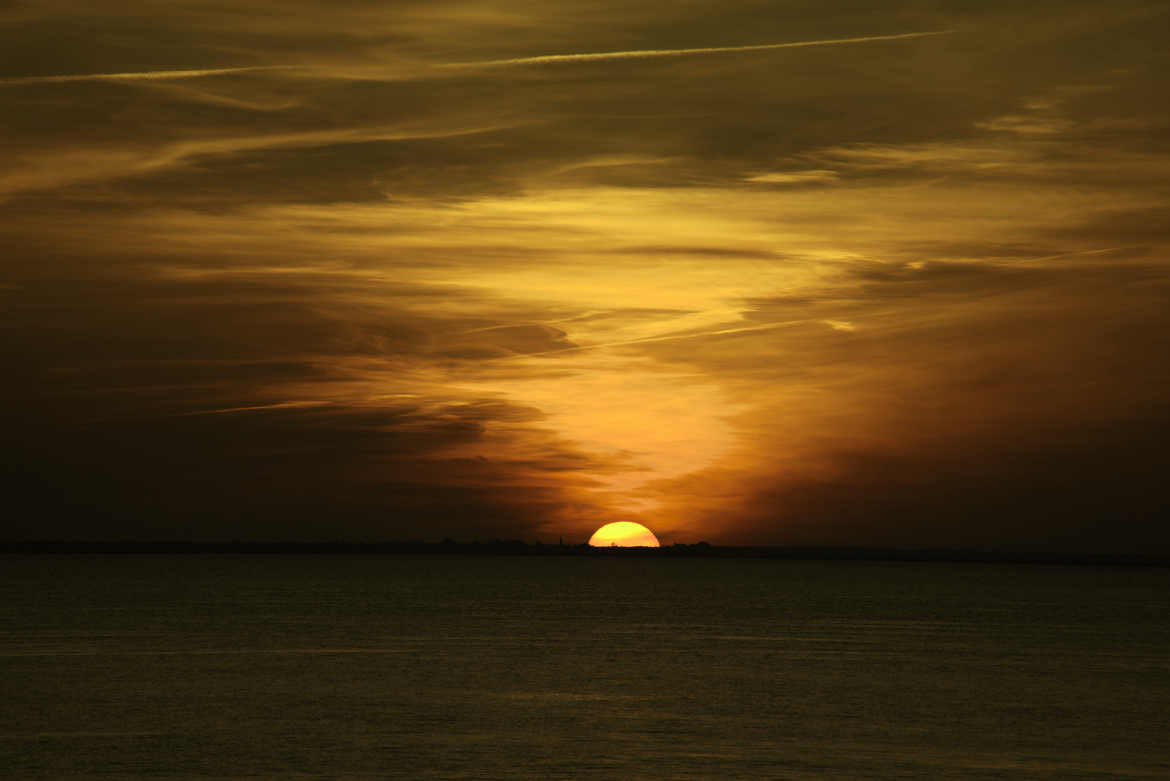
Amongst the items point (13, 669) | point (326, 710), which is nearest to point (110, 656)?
point (13, 669)

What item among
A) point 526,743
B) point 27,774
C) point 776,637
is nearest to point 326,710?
point 526,743

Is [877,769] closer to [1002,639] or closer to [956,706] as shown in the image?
[956,706]

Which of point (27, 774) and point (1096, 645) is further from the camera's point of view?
point (1096, 645)

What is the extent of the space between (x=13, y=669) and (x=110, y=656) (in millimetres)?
11524

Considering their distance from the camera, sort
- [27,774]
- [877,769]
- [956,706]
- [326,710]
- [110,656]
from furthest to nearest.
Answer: [110,656], [956,706], [326,710], [877,769], [27,774]

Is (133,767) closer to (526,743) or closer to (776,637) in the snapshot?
(526,743)

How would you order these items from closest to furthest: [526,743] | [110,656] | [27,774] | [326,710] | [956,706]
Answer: [27,774], [526,743], [326,710], [956,706], [110,656]

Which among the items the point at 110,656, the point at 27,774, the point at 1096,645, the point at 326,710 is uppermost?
the point at 1096,645

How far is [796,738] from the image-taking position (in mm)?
48250

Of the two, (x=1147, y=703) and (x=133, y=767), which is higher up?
(x=1147, y=703)

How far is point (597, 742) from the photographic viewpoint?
152 feet

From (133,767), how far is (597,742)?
1451 centimetres

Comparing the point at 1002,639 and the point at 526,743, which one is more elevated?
the point at 1002,639

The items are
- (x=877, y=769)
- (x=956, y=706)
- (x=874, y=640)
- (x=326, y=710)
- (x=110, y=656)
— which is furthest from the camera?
(x=874, y=640)
